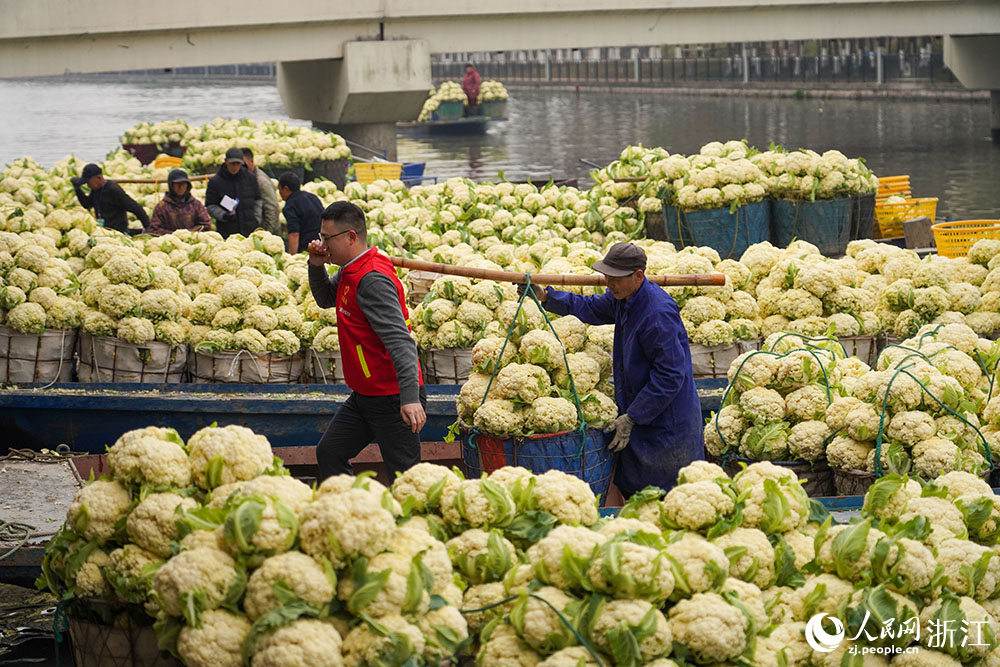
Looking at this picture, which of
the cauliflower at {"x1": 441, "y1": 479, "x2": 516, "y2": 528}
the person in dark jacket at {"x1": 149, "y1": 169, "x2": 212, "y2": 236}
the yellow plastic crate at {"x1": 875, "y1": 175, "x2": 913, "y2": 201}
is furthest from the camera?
the yellow plastic crate at {"x1": 875, "y1": 175, "x2": 913, "y2": 201}

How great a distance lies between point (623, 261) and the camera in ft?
18.7

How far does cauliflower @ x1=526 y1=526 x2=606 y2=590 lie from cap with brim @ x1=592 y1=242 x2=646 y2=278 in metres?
2.21

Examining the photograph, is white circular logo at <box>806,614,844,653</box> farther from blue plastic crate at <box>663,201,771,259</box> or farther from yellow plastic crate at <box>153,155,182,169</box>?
yellow plastic crate at <box>153,155,182,169</box>

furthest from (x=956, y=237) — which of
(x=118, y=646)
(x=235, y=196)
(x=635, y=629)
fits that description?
(x=118, y=646)

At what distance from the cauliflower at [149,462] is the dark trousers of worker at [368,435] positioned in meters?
1.76

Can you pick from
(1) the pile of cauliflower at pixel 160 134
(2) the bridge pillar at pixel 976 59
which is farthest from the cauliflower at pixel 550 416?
(2) the bridge pillar at pixel 976 59

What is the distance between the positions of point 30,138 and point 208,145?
2772 centimetres

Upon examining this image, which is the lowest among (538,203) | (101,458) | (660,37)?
(101,458)

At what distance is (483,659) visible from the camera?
11.7 ft

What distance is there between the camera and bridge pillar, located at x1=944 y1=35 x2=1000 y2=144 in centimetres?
3045

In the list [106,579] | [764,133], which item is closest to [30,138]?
[764,133]

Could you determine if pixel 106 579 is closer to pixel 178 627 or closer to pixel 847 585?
pixel 178 627

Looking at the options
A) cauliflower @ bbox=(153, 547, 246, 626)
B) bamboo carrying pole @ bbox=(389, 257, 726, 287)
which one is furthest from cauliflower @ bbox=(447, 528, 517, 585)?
bamboo carrying pole @ bbox=(389, 257, 726, 287)

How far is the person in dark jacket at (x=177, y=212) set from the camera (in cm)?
1199
